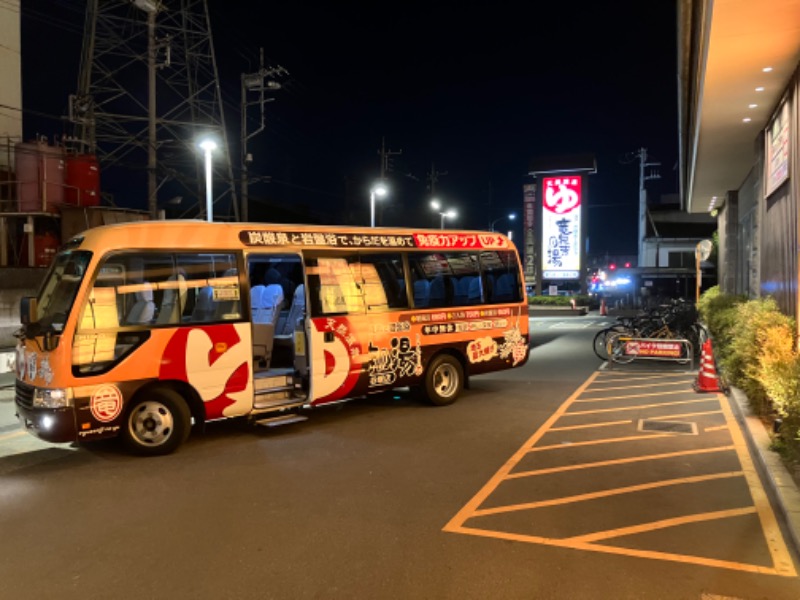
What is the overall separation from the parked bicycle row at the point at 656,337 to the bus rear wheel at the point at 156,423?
9.80 metres

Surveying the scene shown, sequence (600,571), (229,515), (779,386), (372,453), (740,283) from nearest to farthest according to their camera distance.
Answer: (600,571)
(229,515)
(779,386)
(372,453)
(740,283)

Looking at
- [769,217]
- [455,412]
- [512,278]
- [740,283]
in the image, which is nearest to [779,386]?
[455,412]

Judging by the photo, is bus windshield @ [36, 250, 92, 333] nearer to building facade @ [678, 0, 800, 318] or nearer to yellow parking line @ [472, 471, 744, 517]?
yellow parking line @ [472, 471, 744, 517]

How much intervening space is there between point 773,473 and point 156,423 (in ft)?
21.9

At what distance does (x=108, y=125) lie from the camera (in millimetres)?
22609

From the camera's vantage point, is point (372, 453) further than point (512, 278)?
No

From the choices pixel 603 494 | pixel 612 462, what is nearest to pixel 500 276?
pixel 612 462

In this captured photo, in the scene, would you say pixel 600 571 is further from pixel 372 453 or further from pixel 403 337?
pixel 403 337

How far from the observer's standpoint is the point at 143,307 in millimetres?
7047

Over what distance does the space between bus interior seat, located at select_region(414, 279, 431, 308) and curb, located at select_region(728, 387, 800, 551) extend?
484 centimetres

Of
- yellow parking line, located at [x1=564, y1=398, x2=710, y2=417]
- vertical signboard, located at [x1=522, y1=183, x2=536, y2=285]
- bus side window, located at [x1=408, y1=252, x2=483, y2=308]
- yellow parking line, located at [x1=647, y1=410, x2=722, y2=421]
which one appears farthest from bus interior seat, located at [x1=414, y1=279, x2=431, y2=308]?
vertical signboard, located at [x1=522, y1=183, x2=536, y2=285]

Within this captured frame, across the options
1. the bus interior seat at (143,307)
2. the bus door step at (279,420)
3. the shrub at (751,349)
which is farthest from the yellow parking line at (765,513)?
the bus interior seat at (143,307)

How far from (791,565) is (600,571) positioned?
1396 millimetres

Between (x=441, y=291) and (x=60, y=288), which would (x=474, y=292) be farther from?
(x=60, y=288)
